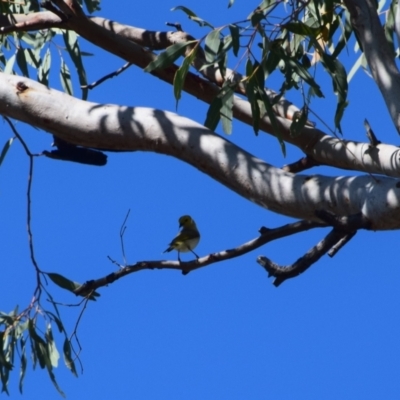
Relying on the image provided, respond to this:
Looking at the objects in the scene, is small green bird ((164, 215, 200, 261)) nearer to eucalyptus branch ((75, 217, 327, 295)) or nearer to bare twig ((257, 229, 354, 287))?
eucalyptus branch ((75, 217, 327, 295))

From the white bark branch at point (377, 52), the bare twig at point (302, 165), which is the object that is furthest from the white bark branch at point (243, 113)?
the white bark branch at point (377, 52)

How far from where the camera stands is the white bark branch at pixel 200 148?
2252 mm

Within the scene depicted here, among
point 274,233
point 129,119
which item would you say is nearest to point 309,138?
point 274,233

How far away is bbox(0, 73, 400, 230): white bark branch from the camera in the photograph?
2.25m

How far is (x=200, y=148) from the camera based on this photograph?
2.46 metres

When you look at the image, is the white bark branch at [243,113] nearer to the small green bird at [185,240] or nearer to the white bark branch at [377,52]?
the white bark branch at [377,52]

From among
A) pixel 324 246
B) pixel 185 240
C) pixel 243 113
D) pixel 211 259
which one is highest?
pixel 185 240

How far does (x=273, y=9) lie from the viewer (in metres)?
3.02

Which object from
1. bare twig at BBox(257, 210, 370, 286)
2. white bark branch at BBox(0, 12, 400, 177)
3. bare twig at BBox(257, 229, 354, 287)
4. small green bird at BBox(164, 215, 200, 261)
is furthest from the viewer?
small green bird at BBox(164, 215, 200, 261)

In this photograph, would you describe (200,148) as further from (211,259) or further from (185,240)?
(185,240)

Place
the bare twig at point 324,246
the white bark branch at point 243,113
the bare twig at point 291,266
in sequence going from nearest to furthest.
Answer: the bare twig at point 324,246 < the bare twig at point 291,266 < the white bark branch at point 243,113

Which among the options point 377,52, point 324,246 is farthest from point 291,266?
point 377,52

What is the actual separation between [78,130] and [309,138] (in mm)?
752

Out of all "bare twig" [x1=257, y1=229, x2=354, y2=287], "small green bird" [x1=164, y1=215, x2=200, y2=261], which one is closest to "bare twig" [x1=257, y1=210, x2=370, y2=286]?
"bare twig" [x1=257, y1=229, x2=354, y2=287]
